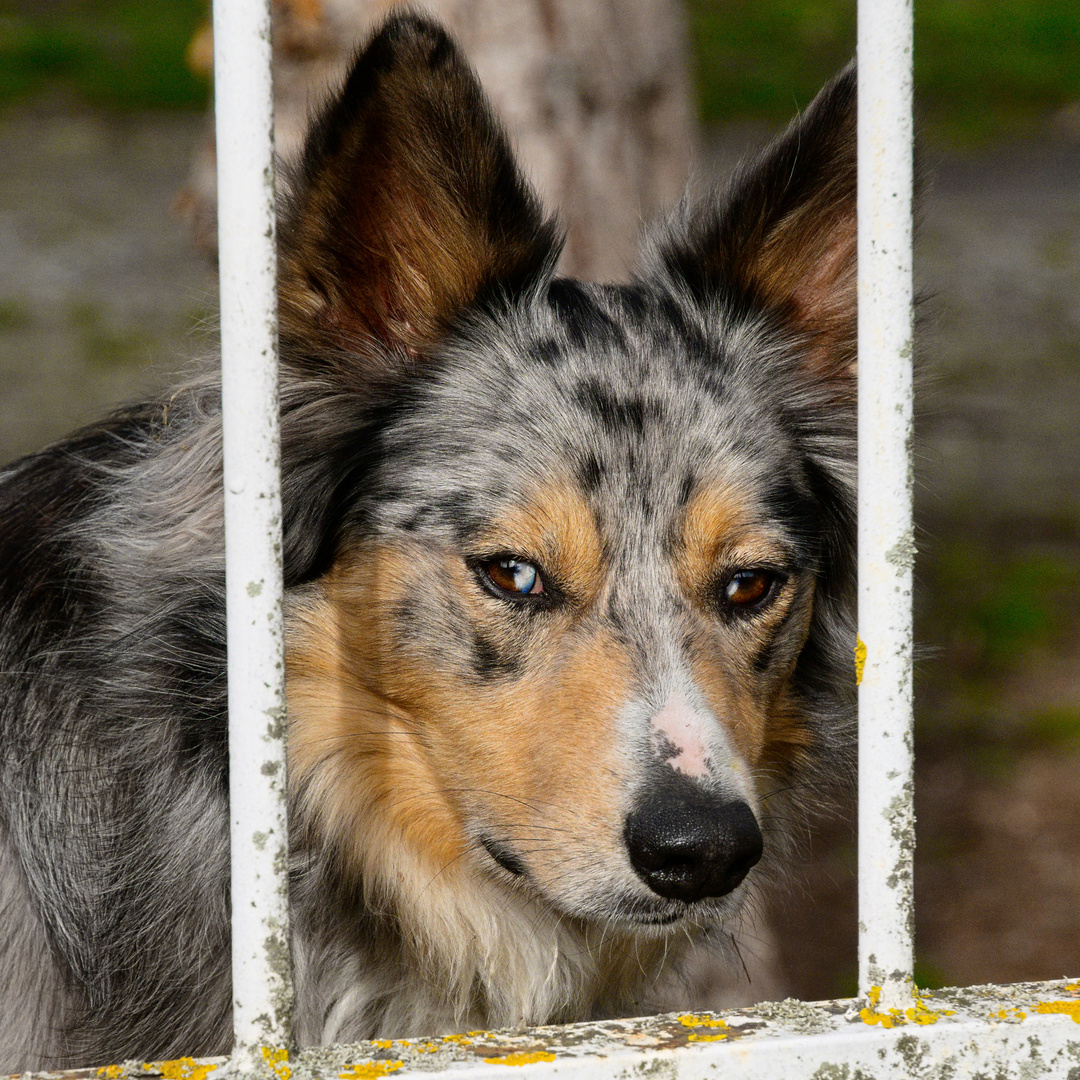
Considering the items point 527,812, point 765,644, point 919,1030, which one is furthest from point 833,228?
point 919,1030

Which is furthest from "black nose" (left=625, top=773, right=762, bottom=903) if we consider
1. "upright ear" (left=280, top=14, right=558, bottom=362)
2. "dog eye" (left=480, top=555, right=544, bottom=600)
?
"upright ear" (left=280, top=14, right=558, bottom=362)

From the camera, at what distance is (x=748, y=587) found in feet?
8.13

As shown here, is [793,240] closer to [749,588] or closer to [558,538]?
[749,588]

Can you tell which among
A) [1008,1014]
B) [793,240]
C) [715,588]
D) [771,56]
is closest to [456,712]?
[715,588]

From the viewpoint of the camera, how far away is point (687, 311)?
107 inches

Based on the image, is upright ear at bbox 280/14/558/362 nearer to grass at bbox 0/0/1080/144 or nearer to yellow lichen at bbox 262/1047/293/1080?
yellow lichen at bbox 262/1047/293/1080

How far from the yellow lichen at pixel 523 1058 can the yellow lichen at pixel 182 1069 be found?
12.8 inches

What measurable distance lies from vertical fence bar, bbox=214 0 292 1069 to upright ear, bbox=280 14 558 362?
0.60 meters

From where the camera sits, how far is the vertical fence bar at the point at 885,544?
1624mm

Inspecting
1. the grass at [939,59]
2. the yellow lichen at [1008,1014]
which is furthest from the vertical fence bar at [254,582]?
the grass at [939,59]

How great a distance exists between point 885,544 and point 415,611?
977 millimetres

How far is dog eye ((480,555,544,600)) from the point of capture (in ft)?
7.64

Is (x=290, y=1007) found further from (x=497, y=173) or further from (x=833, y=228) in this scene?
(x=833, y=228)

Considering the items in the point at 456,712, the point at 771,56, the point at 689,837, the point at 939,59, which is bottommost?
the point at 689,837
